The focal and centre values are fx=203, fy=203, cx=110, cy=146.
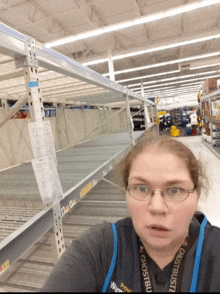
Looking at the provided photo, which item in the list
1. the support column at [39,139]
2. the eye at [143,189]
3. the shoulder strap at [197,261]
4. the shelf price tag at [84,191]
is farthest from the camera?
the shelf price tag at [84,191]

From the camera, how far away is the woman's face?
0.86 m

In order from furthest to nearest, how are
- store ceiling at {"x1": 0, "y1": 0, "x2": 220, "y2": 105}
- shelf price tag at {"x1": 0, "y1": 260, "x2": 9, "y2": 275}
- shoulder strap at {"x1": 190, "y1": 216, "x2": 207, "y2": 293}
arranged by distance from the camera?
store ceiling at {"x1": 0, "y1": 0, "x2": 220, "y2": 105}
shelf price tag at {"x1": 0, "y1": 260, "x2": 9, "y2": 275}
shoulder strap at {"x1": 190, "y1": 216, "x2": 207, "y2": 293}

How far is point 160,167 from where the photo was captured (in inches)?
36.7

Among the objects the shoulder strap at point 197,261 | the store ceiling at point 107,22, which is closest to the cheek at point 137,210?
the shoulder strap at point 197,261

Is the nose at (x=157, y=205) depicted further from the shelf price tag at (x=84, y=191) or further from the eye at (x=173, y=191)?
the shelf price tag at (x=84, y=191)

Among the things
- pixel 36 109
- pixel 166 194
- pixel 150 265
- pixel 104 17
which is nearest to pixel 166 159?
pixel 166 194

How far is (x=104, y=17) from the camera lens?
24.5 ft

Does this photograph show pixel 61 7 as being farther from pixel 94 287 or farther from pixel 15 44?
pixel 94 287

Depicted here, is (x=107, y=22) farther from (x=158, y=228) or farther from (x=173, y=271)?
(x=173, y=271)

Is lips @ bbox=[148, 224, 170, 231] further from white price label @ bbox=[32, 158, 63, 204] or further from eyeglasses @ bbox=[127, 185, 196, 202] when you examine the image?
white price label @ bbox=[32, 158, 63, 204]

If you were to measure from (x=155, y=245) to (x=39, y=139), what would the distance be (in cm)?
103

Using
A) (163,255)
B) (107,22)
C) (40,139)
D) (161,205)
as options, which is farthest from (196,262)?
(107,22)

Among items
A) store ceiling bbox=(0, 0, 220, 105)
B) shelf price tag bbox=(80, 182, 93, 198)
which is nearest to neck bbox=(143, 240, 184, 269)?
shelf price tag bbox=(80, 182, 93, 198)

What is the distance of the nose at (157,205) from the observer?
853 millimetres
